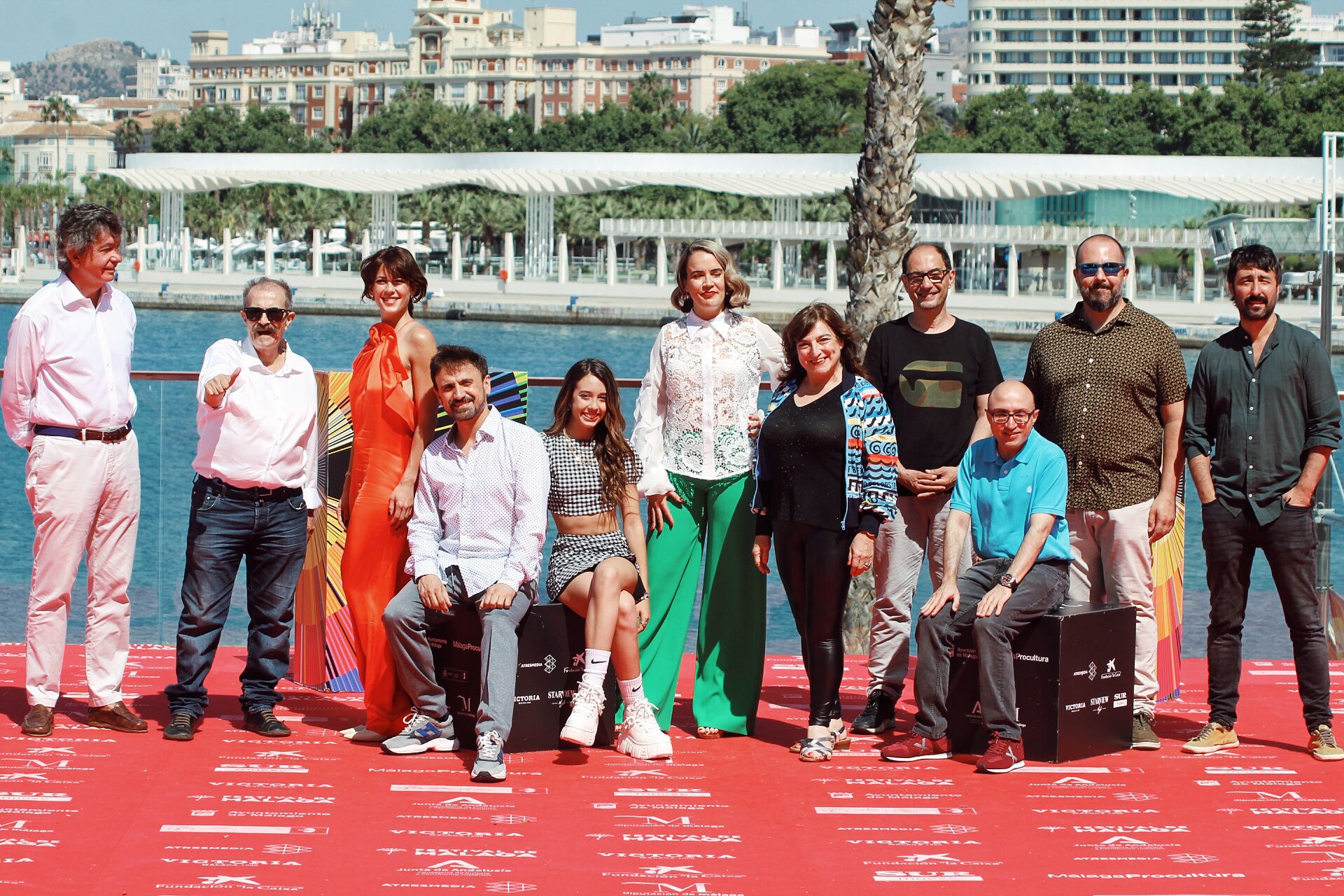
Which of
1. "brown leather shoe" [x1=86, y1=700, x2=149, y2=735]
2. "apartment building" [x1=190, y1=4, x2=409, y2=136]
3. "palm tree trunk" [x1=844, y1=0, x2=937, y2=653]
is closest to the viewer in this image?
"brown leather shoe" [x1=86, y1=700, x2=149, y2=735]

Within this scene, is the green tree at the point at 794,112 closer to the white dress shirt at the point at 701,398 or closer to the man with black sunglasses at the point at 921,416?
the man with black sunglasses at the point at 921,416

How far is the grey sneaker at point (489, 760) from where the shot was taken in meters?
4.86

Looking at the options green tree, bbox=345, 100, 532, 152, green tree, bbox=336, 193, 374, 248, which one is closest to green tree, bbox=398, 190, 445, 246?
green tree, bbox=336, 193, 374, 248

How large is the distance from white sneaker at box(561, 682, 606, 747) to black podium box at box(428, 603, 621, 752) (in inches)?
5.2

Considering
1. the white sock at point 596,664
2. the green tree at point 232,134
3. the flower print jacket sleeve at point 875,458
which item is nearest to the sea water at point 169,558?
the white sock at point 596,664

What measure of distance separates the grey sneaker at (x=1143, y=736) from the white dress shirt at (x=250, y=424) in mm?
2832

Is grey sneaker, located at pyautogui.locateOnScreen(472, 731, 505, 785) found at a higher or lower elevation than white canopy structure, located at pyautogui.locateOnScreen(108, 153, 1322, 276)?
lower

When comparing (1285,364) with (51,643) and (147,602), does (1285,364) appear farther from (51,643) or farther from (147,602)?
(147,602)

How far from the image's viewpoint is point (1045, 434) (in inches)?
214

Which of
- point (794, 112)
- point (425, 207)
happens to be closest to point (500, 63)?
point (794, 112)

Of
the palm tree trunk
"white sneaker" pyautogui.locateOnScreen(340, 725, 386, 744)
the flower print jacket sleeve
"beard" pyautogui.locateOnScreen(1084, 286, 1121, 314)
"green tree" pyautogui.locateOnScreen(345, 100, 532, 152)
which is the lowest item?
"white sneaker" pyautogui.locateOnScreen(340, 725, 386, 744)

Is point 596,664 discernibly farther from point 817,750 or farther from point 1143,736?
point 1143,736

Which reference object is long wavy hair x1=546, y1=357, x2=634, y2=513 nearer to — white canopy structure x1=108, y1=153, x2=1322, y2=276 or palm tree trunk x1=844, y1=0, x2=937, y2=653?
palm tree trunk x1=844, y1=0, x2=937, y2=653

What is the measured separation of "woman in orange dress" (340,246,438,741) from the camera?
5270 mm
